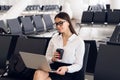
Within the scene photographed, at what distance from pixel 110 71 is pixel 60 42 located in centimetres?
72

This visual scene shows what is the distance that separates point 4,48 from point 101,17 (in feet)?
23.4

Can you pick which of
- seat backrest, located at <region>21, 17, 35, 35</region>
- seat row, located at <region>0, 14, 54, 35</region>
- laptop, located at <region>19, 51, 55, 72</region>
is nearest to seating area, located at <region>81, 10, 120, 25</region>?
seat row, located at <region>0, 14, 54, 35</region>

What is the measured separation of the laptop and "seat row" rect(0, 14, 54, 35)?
14.8ft

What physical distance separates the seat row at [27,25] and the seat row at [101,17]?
153cm

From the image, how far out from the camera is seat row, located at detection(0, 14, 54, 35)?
8.16 meters

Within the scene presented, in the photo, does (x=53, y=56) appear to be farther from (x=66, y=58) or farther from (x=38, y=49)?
(x=38, y=49)

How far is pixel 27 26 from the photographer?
353 inches

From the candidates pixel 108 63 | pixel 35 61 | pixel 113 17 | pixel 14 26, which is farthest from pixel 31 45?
pixel 113 17

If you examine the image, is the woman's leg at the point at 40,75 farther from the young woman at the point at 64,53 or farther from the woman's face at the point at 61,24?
the woman's face at the point at 61,24

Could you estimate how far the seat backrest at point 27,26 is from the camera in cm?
872

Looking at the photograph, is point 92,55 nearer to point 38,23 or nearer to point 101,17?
point 38,23

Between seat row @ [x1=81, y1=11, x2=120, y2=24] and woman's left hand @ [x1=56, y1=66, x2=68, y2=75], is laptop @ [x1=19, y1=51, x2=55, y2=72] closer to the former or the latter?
woman's left hand @ [x1=56, y1=66, x2=68, y2=75]

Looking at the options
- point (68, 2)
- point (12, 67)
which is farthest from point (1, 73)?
point (68, 2)

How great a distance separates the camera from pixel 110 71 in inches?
118
